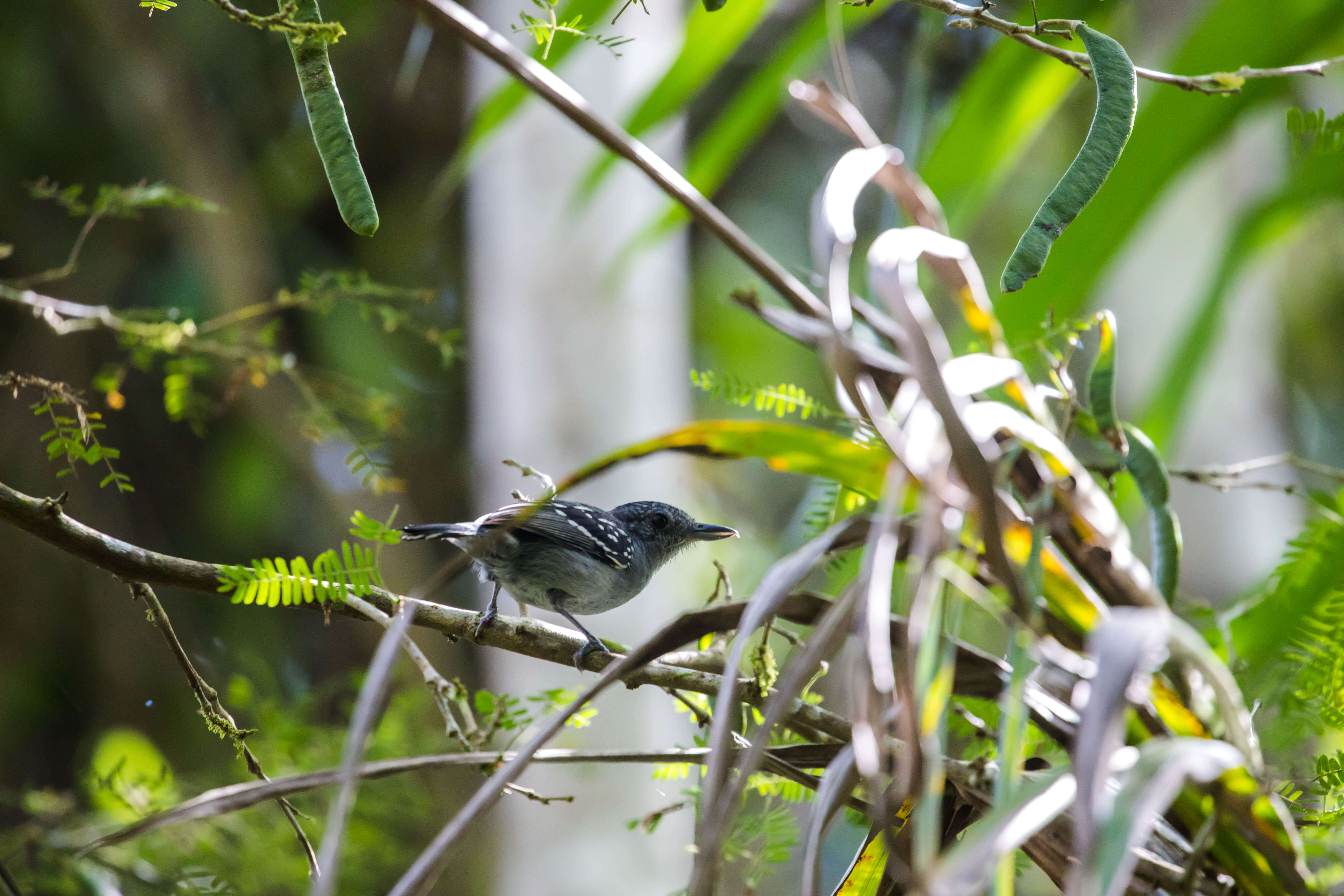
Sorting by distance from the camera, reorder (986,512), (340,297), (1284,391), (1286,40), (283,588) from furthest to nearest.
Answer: (1284,391), (340,297), (1286,40), (283,588), (986,512)

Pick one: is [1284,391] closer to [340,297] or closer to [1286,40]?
[1286,40]

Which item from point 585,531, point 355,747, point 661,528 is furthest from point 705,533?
point 355,747

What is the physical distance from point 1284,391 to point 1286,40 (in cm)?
435

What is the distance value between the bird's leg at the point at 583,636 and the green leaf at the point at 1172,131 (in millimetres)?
714

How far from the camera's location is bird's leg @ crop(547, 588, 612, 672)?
1.10 m

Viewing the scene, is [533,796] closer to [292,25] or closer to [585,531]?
[292,25]

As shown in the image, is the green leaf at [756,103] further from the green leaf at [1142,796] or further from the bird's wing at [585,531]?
the green leaf at [1142,796]

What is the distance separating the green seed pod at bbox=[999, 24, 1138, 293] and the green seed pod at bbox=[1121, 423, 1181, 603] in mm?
319

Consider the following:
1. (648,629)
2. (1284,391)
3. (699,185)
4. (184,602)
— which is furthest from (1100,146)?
(1284,391)

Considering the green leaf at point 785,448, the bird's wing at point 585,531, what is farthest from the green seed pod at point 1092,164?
the bird's wing at point 585,531

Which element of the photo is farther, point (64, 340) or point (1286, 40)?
point (64, 340)

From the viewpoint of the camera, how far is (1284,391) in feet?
16.4

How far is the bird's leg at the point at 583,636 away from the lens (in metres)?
1.10

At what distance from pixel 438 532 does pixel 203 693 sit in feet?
1.83
